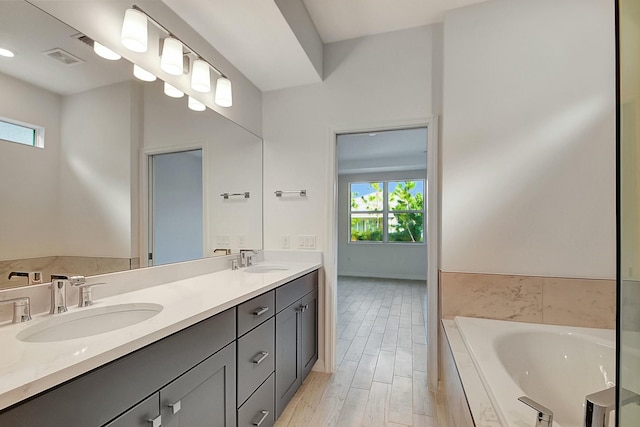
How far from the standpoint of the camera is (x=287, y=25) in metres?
1.70

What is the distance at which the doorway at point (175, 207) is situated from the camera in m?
1.53

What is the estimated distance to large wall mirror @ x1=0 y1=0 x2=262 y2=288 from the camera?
0.96 m

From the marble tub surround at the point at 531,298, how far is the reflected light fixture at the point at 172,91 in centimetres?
208

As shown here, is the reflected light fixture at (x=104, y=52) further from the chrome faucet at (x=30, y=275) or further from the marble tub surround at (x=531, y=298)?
the marble tub surround at (x=531, y=298)

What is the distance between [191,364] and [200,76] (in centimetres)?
163

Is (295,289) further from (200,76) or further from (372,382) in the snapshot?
(200,76)

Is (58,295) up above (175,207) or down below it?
below

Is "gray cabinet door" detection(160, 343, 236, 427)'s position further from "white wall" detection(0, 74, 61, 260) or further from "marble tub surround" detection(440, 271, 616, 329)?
"marble tub surround" detection(440, 271, 616, 329)

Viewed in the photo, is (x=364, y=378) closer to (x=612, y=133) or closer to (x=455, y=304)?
(x=455, y=304)

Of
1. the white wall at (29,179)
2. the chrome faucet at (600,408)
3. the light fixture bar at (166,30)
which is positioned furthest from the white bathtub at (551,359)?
the light fixture bar at (166,30)

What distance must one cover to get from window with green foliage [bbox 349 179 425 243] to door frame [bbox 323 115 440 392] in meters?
4.08

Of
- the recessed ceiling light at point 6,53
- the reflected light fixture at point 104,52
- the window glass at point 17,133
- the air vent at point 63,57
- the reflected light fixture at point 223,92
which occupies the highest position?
the reflected light fixture at point 223,92

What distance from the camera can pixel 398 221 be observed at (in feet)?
20.2

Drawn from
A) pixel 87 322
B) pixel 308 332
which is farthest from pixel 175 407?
pixel 308 332
